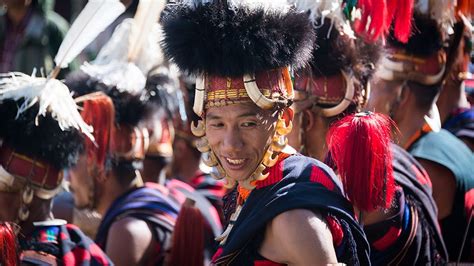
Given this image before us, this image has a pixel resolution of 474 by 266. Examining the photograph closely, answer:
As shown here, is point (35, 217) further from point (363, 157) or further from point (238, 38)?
point (363, 157)

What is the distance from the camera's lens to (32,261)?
4.51 metres

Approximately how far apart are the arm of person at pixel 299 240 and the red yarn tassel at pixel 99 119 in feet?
7.49

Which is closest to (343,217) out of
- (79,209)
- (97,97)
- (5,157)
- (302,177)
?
(302,177)

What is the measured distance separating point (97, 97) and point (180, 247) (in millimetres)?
1019

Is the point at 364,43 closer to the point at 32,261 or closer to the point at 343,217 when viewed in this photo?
the point at 343,217

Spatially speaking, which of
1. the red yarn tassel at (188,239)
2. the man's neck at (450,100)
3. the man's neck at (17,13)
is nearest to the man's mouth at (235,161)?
the red yarn tassel at (188,239)

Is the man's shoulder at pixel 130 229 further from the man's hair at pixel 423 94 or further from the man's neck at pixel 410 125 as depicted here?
the man's hair at pixel 423 94

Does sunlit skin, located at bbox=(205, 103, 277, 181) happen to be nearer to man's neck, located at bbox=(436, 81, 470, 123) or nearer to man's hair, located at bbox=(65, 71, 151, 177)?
man's hair, located at bbox=(65, 71, 151, 177)

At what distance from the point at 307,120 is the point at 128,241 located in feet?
4.12

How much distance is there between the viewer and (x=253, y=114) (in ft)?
12.4

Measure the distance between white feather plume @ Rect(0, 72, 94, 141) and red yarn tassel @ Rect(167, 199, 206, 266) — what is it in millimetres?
911

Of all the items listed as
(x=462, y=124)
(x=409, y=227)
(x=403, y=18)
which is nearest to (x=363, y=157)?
(x=409, y=227)

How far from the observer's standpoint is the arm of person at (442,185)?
5.38 meters

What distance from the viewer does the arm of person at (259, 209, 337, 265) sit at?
11.3 ft
